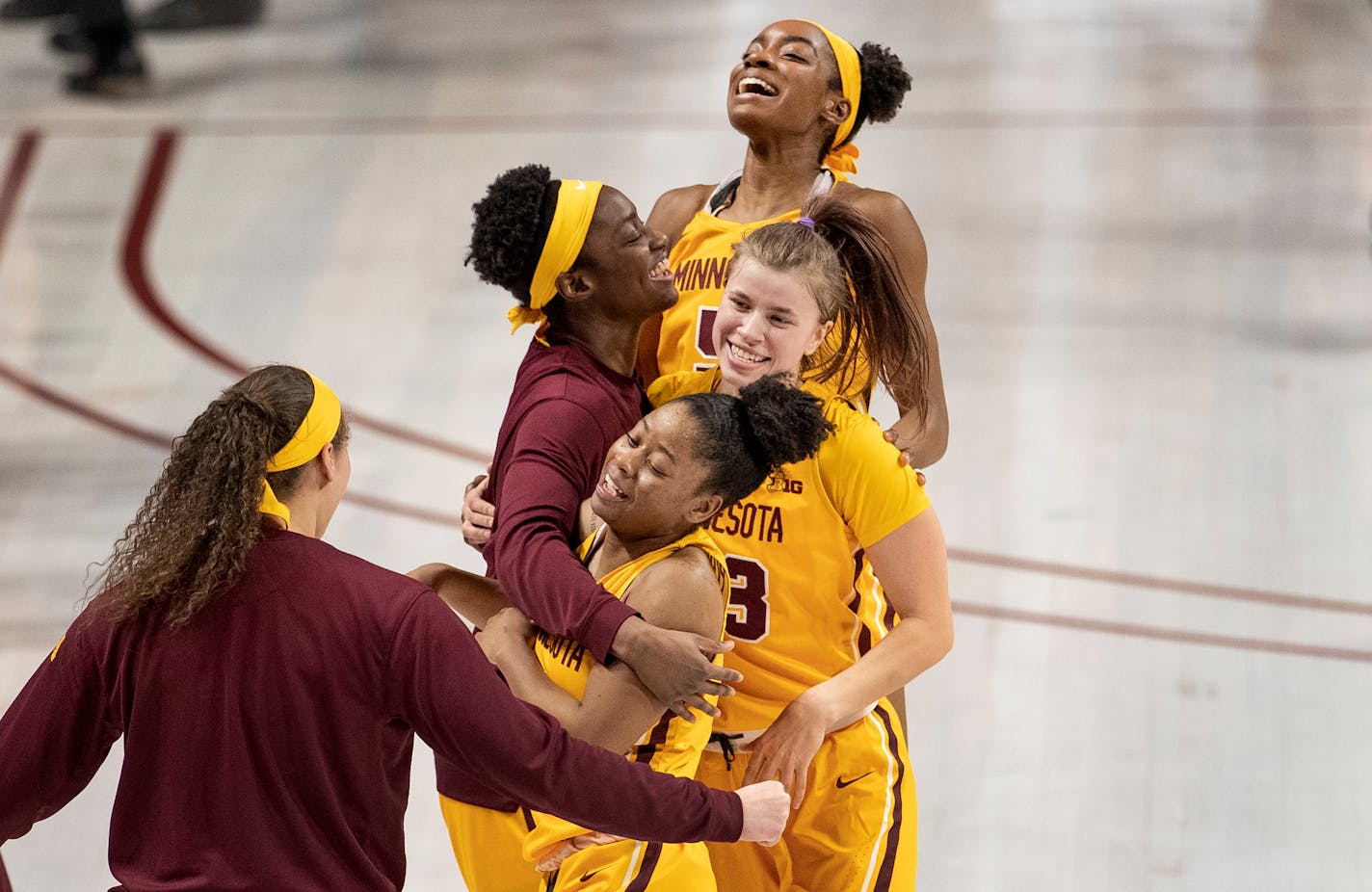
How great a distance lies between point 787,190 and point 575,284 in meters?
0.71

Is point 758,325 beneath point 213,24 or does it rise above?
above

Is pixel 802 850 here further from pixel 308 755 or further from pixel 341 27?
pixel 341 27

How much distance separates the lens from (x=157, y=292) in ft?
26.0

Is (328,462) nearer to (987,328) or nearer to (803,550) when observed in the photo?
(803,550)

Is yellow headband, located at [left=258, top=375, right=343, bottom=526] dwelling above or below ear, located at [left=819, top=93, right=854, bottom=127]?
above

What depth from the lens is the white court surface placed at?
497 centimetres

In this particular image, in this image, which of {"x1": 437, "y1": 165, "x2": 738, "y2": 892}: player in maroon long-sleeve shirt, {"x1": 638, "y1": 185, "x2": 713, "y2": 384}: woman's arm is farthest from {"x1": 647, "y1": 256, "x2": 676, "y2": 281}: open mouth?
{"x1": 638, "y1": 185, "x2": 713, "y2": 384}: woman's arm

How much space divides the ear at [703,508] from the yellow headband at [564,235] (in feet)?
1.71

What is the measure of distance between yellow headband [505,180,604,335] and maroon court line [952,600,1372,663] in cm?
287

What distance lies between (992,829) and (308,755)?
272 cm

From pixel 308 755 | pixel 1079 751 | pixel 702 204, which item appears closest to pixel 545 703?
pixel 308 755

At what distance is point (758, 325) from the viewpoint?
2.91m

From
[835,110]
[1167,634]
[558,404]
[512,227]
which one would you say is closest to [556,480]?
[558,404]

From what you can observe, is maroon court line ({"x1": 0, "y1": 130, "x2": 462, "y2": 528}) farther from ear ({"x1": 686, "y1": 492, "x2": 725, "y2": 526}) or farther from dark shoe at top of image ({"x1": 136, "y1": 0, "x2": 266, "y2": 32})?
ear ({"x1": 686, "y1": 492, "x2": 725, "y2": 526})
